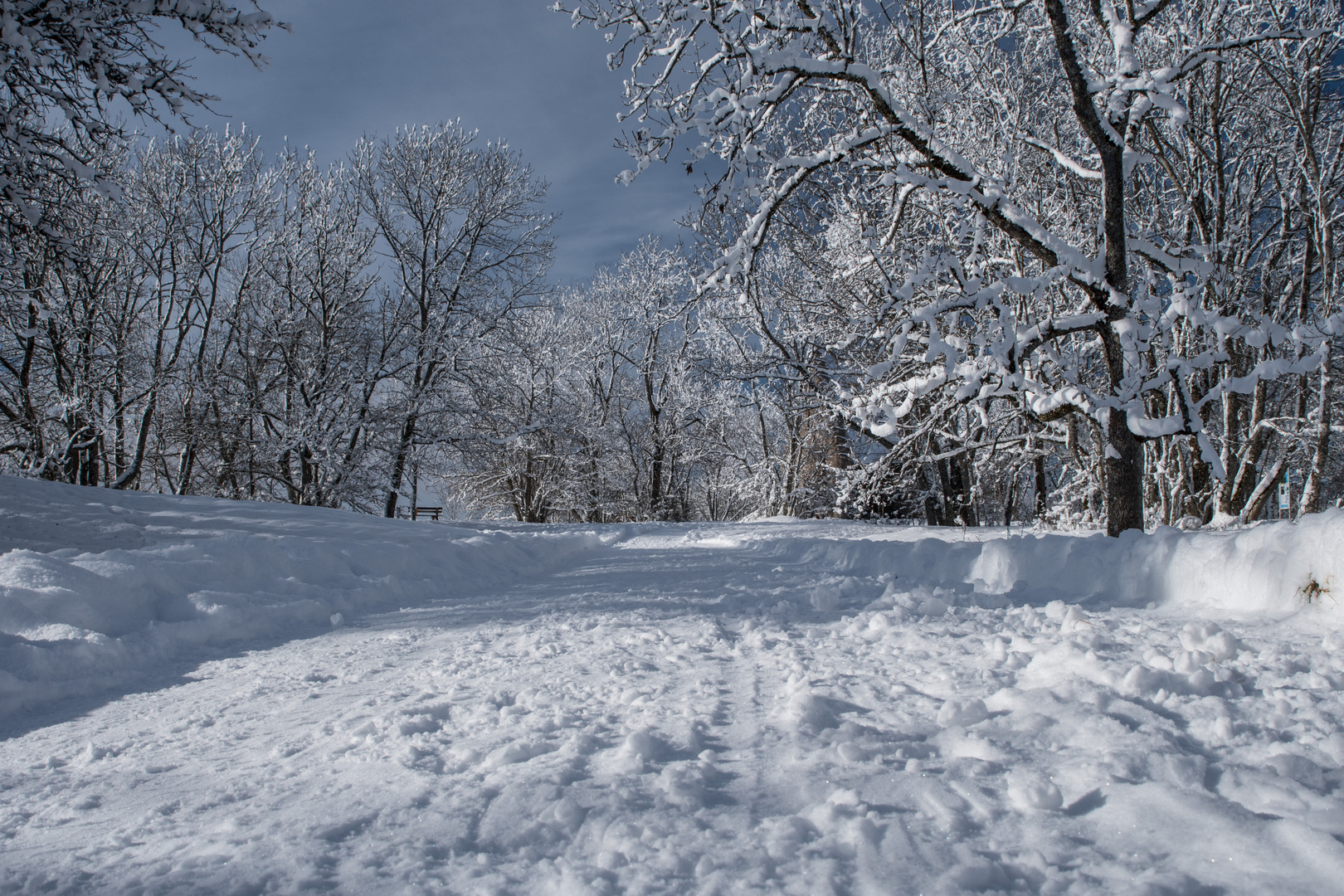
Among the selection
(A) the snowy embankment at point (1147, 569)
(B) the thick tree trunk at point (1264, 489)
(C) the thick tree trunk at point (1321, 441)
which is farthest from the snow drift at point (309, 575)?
(B) the thick tree trunk at point (1264, 489)

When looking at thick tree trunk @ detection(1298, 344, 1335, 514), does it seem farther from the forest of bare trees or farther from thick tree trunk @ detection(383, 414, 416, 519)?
thick tree trunk @ detection(383, 414, 416, 519)

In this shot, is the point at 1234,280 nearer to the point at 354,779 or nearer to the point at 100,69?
the point at 354,779

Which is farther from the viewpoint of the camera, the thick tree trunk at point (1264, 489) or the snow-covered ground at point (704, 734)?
the thick tree trunk at point (1264, 489)

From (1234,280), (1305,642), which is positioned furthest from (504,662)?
(1234,280)

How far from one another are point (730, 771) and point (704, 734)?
0.83ft

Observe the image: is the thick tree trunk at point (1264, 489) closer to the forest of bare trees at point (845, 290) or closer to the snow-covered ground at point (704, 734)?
the forest of bare trees at point (845, 290)

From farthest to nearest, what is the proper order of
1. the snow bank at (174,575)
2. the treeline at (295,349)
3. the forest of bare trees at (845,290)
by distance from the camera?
1. the treeline at (295,349)
2. the forest of bare trees at (845,290)
3. the snow bank at (174,575)

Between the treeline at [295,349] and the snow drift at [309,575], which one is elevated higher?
the treeline at [295,349]

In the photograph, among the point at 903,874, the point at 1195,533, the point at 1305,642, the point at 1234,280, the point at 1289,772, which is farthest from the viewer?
the point at 1234,280

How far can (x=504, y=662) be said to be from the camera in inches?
109

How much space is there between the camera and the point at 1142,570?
3.52 metres

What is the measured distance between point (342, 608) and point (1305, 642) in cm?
499

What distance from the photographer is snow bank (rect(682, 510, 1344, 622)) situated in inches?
109

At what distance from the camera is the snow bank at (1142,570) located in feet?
9.12
